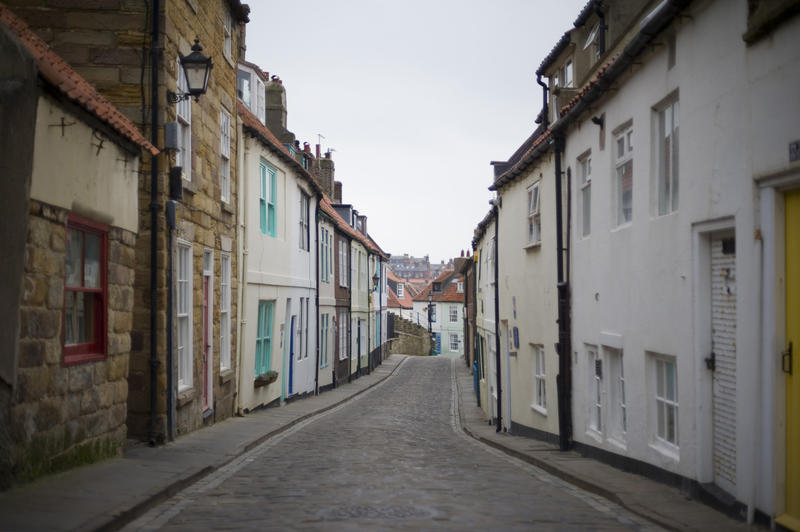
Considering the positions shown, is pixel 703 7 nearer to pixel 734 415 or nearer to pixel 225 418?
pixel 734 415

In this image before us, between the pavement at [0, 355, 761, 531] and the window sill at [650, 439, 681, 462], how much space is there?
0.35 m

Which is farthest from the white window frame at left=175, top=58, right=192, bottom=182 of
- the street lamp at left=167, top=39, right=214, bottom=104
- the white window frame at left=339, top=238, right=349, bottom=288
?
the white window frame at left=339, top=238, right=349, bottom=288

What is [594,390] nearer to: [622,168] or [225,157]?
[622,168]

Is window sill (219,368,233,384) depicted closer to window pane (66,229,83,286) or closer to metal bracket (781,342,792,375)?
window pane (66,229,83,286)

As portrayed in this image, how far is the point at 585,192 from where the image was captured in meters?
14.8

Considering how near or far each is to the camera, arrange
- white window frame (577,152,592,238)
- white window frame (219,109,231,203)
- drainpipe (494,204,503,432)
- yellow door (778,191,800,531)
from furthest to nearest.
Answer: drainpipe (494,204,503,432) < white window frame (219,109,231,203) < white window frame (577,152,592,238) < yellow door (778,191,800,531)

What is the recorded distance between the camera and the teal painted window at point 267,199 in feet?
71.3

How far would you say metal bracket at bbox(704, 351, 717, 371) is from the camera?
29.4 ft

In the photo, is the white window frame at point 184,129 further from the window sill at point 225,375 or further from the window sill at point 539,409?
the window sill at point 539,409

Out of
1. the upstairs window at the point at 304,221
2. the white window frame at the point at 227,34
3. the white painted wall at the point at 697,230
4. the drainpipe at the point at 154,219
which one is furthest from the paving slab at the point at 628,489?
the upstairs window at the point at 304,221

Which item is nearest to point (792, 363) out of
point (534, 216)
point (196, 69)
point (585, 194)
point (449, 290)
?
point (585, 194)

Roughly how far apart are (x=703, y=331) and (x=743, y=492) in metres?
1.85

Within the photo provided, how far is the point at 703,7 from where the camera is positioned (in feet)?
29.0

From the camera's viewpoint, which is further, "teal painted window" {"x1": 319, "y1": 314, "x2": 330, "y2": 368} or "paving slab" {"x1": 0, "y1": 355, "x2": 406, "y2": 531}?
"teal painted window" {"x1": 319, "y1": 314, "x2": 330, "y2": 368}
